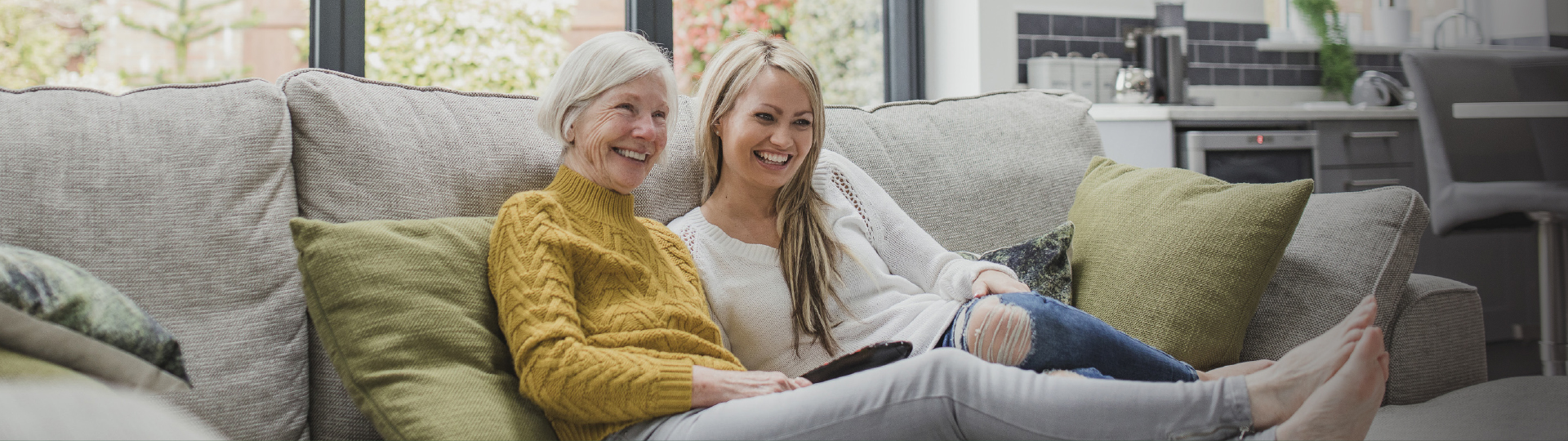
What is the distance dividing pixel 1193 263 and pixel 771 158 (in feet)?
2.28

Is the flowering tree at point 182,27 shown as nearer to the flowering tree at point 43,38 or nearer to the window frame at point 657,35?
the flowering tree at point 43,38

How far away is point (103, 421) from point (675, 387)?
1.79ft

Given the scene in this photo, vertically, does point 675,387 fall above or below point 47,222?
below

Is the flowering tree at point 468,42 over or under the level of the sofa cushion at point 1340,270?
over

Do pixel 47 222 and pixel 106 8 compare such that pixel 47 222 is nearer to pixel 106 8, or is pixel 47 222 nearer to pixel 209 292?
pixel 209 292

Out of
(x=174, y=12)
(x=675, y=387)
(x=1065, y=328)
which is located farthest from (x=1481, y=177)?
(x=174, y=12)

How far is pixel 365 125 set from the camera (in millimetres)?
1334

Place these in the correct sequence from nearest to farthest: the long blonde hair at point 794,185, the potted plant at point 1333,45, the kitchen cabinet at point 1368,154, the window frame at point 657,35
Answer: the long blonde hair at point 794,185, the window frame at point 657,35, the kitchen cabinet at point 1368,154, the potted plant at point 1333,45

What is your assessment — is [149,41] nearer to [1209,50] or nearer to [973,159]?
[973,159]

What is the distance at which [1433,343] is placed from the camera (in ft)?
4.54

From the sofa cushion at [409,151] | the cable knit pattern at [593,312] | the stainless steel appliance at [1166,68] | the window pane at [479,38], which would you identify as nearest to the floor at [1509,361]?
the stainless steel appliance at [1166,68]

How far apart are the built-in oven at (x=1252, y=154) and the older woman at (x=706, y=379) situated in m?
1.95

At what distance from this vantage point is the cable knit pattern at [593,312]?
104 centimetres

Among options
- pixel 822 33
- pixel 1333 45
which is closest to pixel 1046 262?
pixel 822 33
